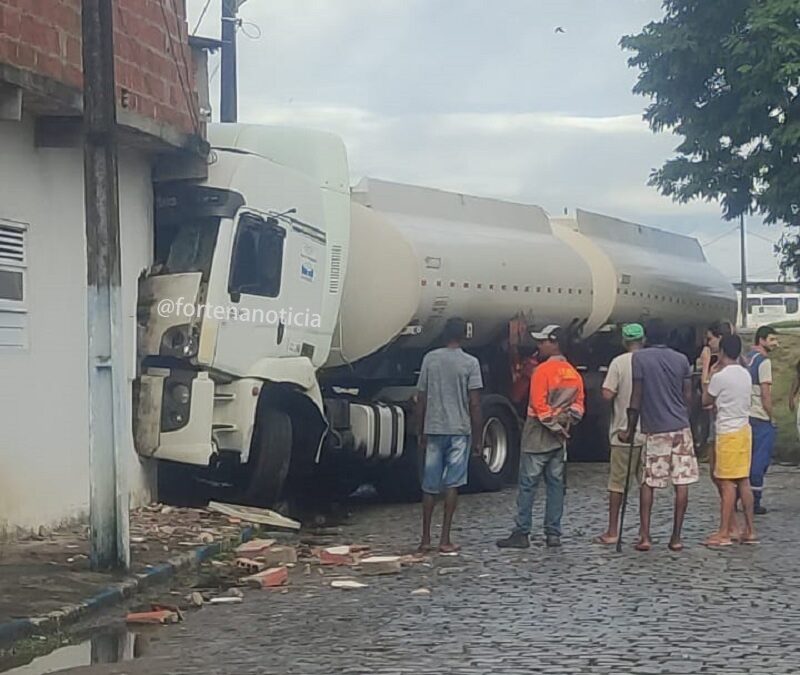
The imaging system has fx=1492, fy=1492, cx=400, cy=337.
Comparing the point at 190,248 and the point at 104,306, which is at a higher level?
the point at 190,248

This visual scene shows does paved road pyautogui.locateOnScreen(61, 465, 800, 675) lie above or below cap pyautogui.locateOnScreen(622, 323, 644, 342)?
below

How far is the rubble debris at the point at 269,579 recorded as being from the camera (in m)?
10.7

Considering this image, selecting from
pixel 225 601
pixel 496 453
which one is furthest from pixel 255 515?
pixel 496 453

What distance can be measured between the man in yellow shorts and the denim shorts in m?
2.14

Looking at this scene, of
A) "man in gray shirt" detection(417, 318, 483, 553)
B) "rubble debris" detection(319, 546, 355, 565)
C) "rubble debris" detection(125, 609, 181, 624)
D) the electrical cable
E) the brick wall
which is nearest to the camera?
"rubble debris" detection(125, 609, 181, 624)

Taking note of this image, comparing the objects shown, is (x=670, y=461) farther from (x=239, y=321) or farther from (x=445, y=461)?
(x=239, y=321)

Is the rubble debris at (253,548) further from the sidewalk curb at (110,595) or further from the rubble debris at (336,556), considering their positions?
the rubble debris at (336,556)

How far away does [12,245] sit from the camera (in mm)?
12180

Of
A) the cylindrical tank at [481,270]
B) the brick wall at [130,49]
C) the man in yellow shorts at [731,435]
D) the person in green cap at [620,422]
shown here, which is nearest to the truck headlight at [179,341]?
the brick wall at [130,49]

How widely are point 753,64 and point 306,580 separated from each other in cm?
1483

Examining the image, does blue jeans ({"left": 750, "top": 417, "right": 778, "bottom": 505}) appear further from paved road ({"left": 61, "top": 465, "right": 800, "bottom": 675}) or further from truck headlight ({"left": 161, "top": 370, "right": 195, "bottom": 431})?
truck headlight ({"left": 161, "top": 370, "right": 195, "bottom": 431})

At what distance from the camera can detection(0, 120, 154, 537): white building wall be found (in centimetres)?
1202

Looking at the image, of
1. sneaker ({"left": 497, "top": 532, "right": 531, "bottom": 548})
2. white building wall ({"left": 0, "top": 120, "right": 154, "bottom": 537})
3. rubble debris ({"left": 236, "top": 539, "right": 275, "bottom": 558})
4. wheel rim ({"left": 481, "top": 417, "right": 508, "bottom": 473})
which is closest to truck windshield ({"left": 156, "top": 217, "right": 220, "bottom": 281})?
white building wall ({"left": 0, "top": 120, "right": 154, "bottom": 537})

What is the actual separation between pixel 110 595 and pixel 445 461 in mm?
3359
